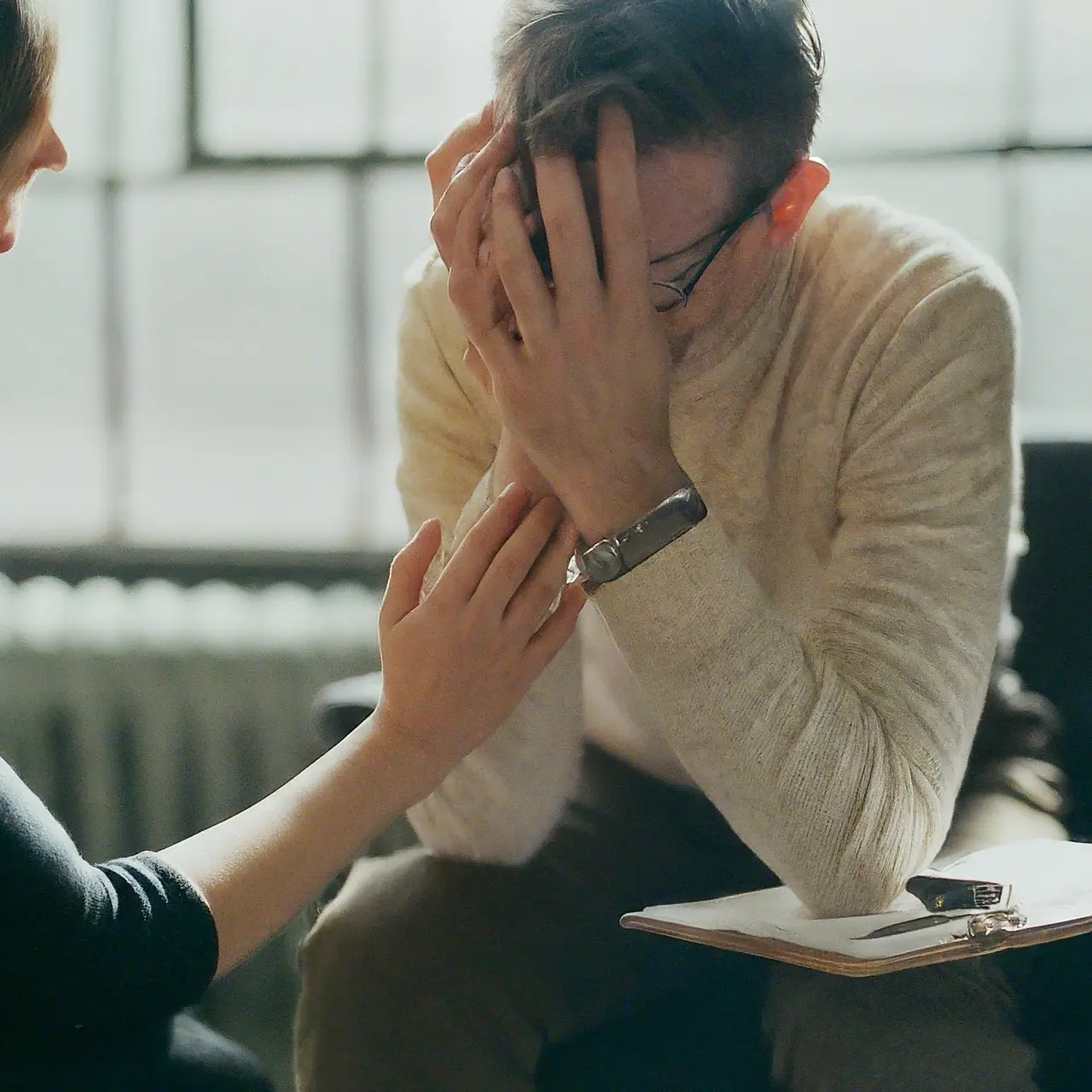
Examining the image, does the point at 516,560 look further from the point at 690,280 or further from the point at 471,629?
the point at 690,280

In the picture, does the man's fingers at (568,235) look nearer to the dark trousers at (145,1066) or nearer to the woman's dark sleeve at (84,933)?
the woman's dark sleeve at (84,933)

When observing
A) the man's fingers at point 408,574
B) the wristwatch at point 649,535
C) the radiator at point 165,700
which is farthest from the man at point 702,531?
the radiator at point 165,700

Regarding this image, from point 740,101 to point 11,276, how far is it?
1.54 metres

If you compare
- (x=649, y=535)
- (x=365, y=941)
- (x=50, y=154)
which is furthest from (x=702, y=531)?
(x=50, y=154)

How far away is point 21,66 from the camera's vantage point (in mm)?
861

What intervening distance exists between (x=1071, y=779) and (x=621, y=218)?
840mm

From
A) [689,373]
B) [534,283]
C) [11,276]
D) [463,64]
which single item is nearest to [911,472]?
[689,373]

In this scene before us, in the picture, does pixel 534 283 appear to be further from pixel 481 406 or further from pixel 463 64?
pixel 463 64

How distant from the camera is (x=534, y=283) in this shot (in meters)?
0.95

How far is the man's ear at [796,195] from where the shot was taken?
1.08 m

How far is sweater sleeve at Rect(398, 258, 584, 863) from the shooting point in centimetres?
118

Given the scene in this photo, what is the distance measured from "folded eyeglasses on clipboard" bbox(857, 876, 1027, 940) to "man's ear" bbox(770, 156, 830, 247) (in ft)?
1.81

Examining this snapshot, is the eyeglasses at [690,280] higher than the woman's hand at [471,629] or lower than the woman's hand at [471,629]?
higher

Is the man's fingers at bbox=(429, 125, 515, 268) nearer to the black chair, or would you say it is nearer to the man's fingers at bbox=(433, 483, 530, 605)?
the man's fingers at bbox=(433, 483, 530, 605)
